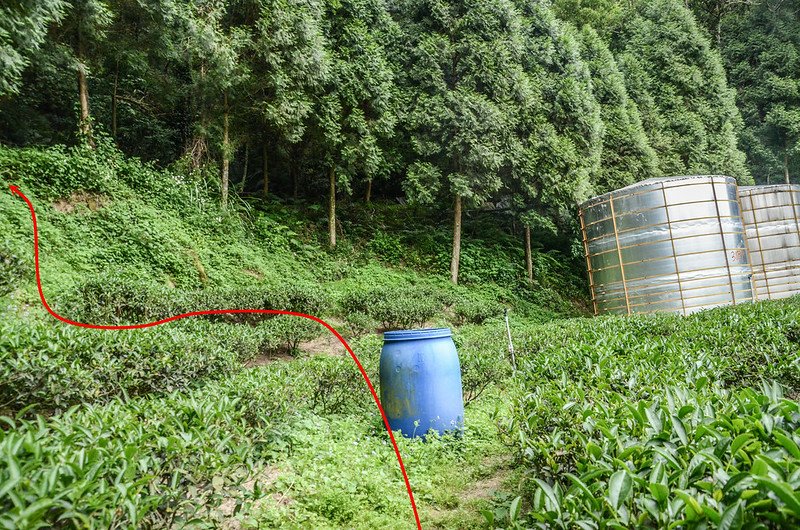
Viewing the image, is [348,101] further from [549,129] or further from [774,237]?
[774,237]

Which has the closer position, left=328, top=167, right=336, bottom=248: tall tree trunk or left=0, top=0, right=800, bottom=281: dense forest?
left=0, top=0, right=800, bottom=281: dense forest

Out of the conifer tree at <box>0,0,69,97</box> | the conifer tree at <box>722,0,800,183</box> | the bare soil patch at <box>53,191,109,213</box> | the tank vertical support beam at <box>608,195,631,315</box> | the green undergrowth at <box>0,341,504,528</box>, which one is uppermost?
the conifer tree at <box>722,0,800,183</box>

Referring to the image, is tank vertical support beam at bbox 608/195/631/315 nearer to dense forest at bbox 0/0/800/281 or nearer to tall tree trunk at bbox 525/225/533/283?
dense forest at bbox 0/0/800/281

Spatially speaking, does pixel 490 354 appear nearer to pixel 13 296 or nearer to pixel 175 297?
pixel 175 297

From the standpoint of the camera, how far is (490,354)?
6523mm

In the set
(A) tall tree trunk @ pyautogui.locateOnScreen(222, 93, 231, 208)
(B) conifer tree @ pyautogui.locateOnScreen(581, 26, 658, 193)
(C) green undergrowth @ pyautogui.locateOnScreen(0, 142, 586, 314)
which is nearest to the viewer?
(C) green undergrowth @ pyautogui.locateOnScreen(0, 142, 586, 314)

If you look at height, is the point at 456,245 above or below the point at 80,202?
below

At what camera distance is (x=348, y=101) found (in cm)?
1370

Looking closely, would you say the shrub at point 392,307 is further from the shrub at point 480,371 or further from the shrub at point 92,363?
the shrub at point 92,363

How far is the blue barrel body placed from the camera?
4.46m

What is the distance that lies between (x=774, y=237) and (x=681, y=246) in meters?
6.21

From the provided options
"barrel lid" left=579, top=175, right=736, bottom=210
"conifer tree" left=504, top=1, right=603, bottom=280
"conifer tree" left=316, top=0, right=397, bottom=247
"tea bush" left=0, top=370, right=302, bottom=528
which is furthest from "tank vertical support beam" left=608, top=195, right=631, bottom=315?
"tea bush" left=0, top=370, right=302, bottom=528

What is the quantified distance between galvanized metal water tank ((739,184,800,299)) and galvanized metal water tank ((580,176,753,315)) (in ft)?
10.9

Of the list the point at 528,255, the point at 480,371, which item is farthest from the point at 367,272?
the point at 480,371
